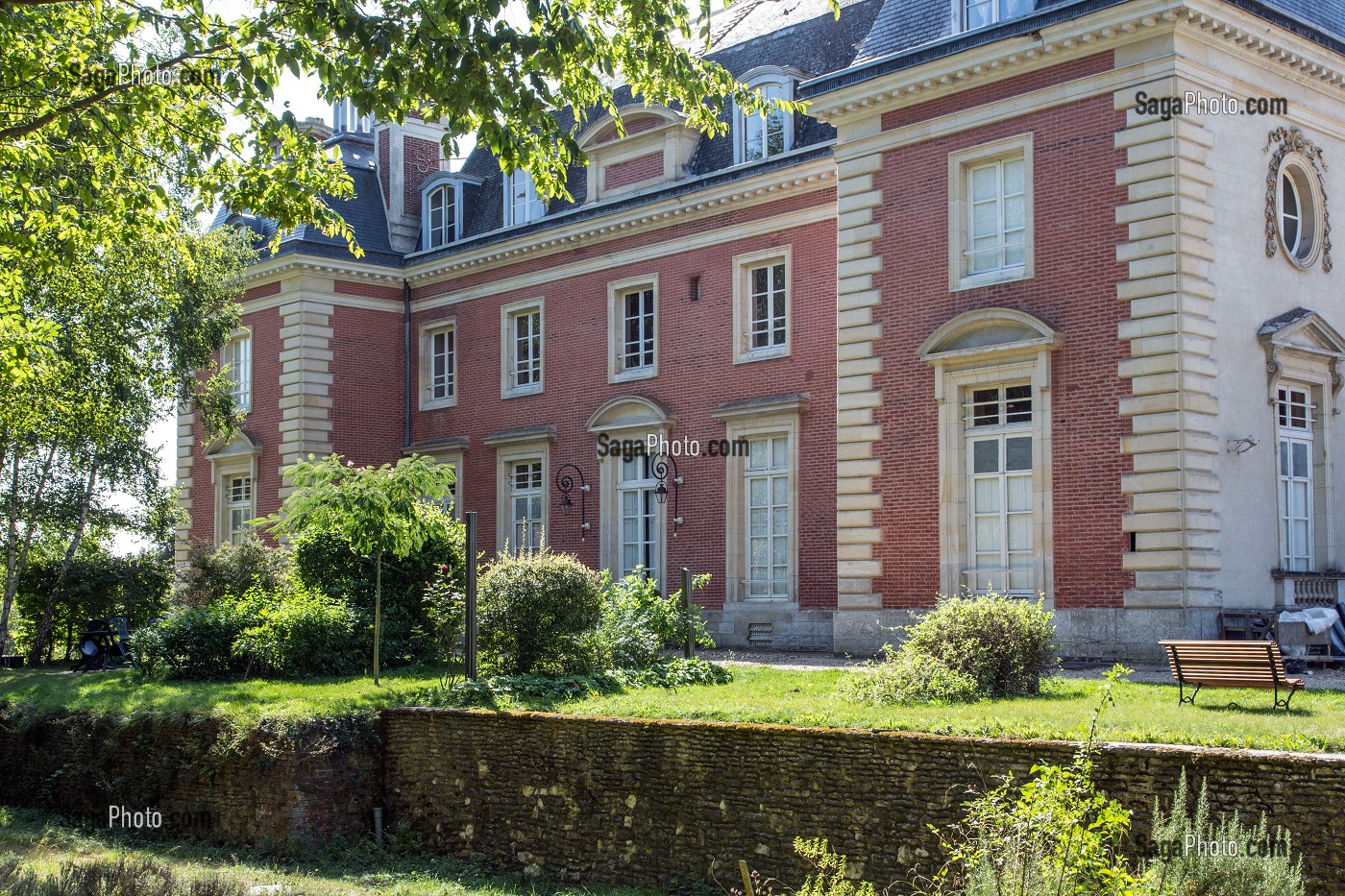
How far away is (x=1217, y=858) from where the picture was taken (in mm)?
7988

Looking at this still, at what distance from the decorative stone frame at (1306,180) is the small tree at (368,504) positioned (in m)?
11.3

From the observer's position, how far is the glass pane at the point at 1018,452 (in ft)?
59.2

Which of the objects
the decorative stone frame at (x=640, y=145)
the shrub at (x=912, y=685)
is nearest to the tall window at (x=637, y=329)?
the decorative stone frame at (x=640, y=145)

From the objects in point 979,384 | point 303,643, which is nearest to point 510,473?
point 303,643

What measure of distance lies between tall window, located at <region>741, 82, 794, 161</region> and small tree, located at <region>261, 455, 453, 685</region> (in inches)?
370

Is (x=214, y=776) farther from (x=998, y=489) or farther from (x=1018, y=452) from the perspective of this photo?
(x=1018, y=452)

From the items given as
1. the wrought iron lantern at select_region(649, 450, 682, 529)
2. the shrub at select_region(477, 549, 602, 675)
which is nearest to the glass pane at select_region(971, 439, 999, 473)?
the shrub at select_region(477, 549, 602, 675)

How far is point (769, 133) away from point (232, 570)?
12369 millimetres

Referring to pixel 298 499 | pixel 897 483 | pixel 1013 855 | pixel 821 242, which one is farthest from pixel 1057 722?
pixel 821 242

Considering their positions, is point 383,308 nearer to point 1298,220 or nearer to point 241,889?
point 1298,220

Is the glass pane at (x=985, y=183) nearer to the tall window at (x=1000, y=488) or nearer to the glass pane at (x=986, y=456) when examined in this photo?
the tall window at (x=1000, y=488)

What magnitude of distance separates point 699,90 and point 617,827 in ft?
21.0

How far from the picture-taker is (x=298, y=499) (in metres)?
17.0

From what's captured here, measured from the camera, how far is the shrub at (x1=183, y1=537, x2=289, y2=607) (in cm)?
2416
